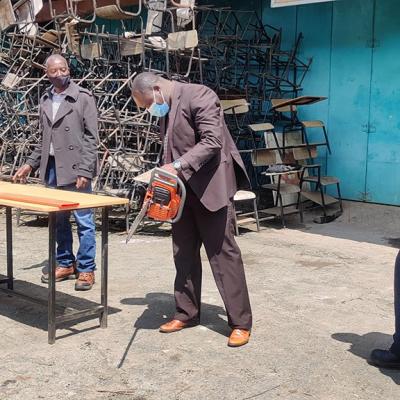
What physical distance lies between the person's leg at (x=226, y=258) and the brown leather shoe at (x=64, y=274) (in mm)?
1915

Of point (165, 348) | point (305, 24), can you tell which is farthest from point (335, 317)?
point (305, 24)

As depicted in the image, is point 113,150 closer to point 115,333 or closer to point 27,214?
point 27,214

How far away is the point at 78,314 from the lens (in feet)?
14.7

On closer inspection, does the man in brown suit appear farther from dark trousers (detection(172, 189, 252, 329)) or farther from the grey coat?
the grey coat

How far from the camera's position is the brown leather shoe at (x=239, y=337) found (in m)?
4.23

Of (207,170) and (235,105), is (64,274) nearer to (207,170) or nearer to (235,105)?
(207,170)

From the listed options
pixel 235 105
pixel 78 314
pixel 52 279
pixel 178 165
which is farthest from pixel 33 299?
pixel 235 105

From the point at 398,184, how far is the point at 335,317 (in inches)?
166

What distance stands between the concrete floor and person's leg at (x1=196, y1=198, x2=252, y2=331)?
260 millimetres

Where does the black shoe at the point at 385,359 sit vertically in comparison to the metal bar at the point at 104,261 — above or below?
below

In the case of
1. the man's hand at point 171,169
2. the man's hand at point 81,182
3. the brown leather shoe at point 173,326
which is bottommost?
the brown leather shoe at point 173,326

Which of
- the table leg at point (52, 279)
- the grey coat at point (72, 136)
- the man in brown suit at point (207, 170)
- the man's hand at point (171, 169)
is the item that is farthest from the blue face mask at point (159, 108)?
the grey coat at point (72, 136)

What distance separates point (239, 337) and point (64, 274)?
210 centimetres

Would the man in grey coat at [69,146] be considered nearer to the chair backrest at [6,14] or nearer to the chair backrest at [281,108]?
the chair backrest at [281,108]
